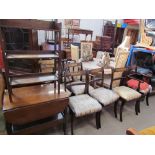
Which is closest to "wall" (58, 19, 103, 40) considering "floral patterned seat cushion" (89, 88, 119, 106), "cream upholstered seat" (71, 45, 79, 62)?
"cream upholstered seat" (71, 45, 79, 62)

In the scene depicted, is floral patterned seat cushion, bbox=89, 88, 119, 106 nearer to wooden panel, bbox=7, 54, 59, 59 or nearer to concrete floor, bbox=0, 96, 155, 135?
concrete floor, bbox=0, 96, 155, 135

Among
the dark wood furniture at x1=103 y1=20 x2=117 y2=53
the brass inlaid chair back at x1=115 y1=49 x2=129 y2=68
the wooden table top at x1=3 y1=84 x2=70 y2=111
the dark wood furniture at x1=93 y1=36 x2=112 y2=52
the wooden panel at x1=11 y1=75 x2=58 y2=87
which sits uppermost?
the dark wood furniture at x1=103 y1=20 x2=117 y2=53

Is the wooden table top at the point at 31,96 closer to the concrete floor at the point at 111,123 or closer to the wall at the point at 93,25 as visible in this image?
the concrete floor at the point at 111,123

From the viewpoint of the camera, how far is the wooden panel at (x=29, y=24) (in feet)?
4.06

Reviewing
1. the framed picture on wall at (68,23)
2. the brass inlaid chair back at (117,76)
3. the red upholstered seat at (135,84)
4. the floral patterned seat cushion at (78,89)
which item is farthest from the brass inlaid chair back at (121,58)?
the framed picture on wall at (68,23)

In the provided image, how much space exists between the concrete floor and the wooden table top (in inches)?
26.3

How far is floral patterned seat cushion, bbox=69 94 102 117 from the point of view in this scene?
1.78 m

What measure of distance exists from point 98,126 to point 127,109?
93cm

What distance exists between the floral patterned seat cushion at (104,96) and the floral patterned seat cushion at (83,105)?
0.14 m

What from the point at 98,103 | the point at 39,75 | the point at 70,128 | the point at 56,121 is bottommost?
the point at 70,128

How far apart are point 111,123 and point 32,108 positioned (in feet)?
4.59
